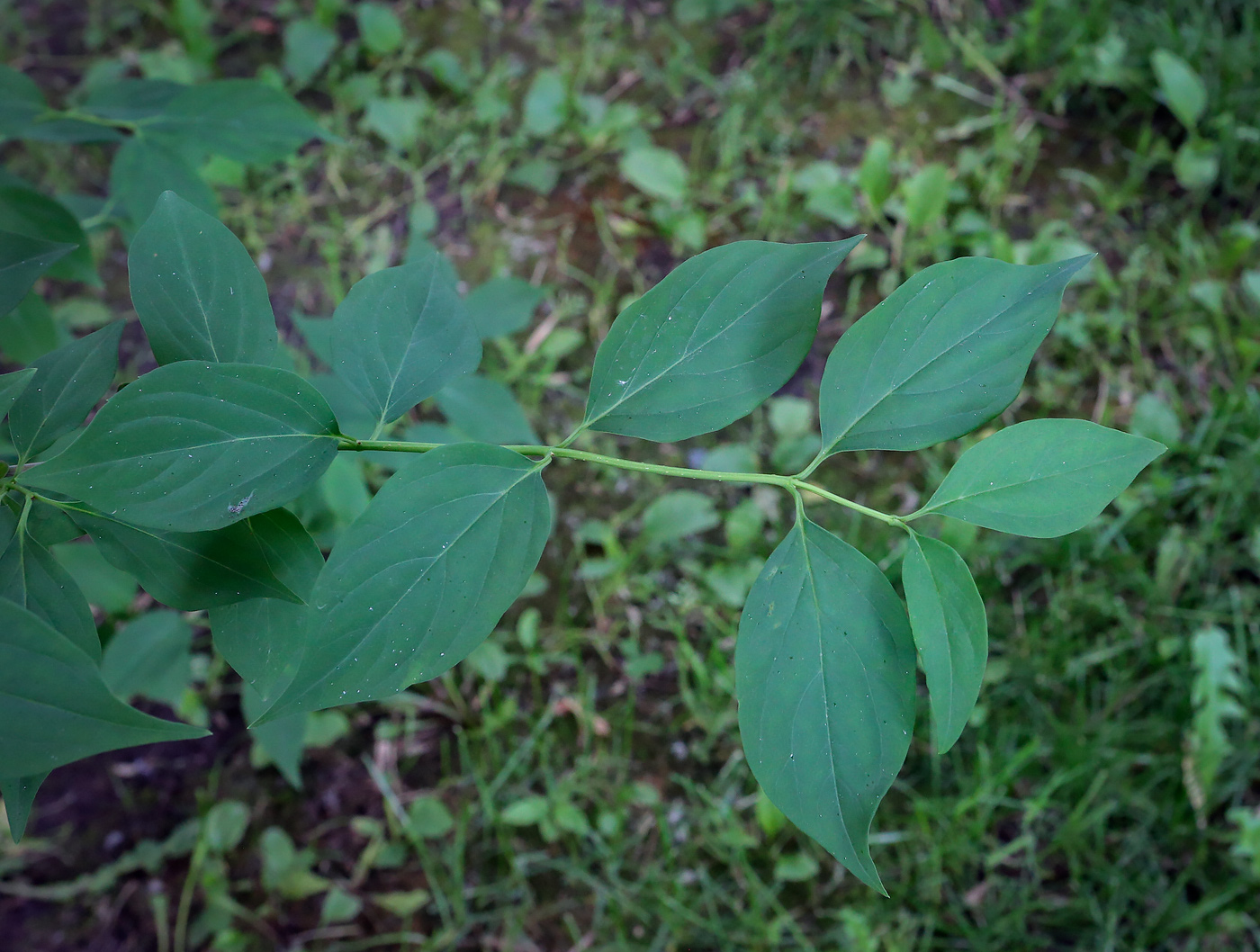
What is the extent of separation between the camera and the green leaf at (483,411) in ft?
4.80

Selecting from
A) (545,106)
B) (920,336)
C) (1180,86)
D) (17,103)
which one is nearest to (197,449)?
(920,336)

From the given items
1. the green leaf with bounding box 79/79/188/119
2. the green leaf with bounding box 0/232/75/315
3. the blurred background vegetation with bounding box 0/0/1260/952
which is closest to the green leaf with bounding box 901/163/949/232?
the blurred background vegetation with bounding box 0/0/1260/952

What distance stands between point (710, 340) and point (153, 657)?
1.34 metres

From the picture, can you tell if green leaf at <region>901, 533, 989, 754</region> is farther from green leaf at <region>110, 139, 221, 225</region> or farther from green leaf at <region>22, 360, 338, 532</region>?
green leaf at <region>110, 139, 221, 225</region>

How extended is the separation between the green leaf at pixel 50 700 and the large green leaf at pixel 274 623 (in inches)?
6.2

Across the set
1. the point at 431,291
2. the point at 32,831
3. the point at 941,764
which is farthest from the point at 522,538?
the point at 32,831

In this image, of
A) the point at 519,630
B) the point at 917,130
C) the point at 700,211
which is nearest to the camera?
the point at 519,630

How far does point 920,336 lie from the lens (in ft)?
2.19

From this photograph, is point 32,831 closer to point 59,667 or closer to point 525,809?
point 525,809

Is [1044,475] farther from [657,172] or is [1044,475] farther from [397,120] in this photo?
[397,120]

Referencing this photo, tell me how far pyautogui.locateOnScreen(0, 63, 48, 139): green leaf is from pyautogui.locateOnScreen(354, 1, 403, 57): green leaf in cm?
181

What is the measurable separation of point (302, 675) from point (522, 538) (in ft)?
0.57

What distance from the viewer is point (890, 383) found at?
0.67 m

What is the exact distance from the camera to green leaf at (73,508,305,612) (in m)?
0.65
